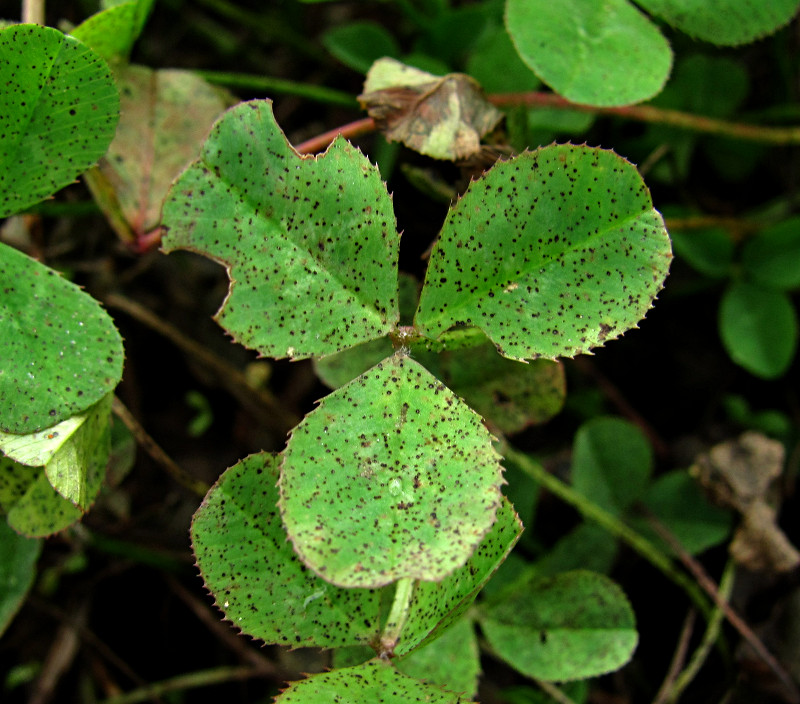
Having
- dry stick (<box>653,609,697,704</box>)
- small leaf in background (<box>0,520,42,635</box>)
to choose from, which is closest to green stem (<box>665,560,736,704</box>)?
dry stick (<box>653,609,697,704</box>)

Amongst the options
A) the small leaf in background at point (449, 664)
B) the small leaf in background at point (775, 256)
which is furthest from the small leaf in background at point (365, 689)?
the small leaf in background at point (775, 256)

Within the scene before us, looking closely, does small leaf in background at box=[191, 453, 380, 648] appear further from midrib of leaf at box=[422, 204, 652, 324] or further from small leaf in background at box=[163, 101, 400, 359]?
midrib of leaf at box=[422, 204, 652, 324]

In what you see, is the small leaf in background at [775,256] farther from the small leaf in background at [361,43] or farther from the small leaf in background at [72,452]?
the small leaf in background at [72,452]

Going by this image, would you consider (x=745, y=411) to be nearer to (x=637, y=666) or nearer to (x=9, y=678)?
(x=637, y=666)

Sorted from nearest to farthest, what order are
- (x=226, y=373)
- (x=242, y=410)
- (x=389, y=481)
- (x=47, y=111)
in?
(x=389, y=481) → (x=47, y=111) → (x=226, y=373) → (x=242, y=410)

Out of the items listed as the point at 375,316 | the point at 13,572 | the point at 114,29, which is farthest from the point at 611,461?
the point at 114,29

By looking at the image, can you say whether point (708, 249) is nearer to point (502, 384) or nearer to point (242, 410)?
point (502, 384)
